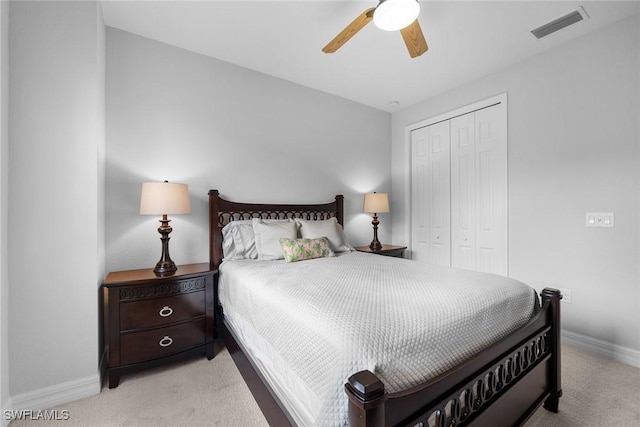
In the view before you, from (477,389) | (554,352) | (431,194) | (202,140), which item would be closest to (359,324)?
(477,389)

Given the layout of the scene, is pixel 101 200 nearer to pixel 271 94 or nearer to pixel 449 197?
pixel 271 94

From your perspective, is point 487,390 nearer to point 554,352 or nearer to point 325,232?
point 554,352

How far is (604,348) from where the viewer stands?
94.0 inches

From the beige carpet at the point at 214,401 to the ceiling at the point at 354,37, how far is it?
279cm

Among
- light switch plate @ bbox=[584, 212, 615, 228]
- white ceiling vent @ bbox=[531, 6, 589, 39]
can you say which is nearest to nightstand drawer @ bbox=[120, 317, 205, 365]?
light switch plate @ bbox=[584, 212, 615, 228]

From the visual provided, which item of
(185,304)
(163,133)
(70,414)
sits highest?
(163,133)

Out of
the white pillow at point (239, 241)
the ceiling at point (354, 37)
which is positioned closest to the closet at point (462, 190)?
the ceiling at point (354, 37)

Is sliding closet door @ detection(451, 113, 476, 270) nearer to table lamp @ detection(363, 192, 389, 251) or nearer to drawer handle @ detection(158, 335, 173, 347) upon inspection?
table lamp @ detection(363, 192, 389, 251)

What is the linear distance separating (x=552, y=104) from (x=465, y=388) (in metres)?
2.87

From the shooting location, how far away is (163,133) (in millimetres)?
2576

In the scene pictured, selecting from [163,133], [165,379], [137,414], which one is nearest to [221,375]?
[165,379]

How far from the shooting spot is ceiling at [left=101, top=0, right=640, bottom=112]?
7.06ft

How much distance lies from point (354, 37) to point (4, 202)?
9.13 feet

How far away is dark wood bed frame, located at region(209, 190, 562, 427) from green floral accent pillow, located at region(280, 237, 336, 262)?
0.78 meters
